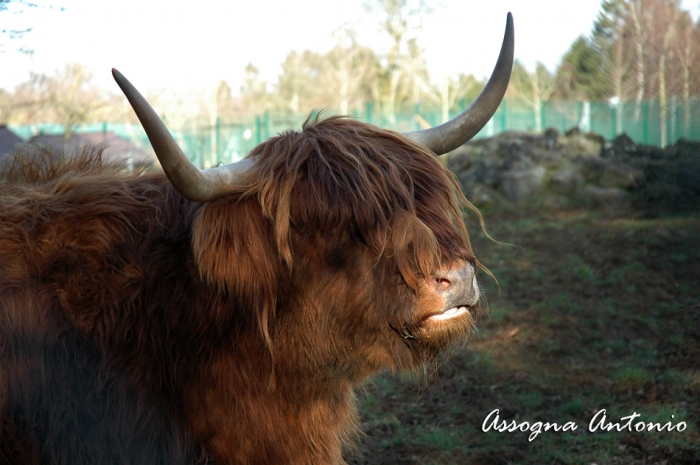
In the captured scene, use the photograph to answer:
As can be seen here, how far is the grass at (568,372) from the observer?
3.65 meters

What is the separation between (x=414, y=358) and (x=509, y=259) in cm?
614

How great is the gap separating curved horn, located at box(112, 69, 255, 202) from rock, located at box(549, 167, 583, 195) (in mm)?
10483

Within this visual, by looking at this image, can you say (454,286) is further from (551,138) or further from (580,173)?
(551,138)

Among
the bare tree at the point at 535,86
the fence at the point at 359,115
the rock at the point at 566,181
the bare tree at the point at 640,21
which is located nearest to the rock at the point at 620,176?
the rock at the point at 566,181

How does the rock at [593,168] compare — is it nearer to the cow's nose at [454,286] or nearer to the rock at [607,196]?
the rock at [607,196]

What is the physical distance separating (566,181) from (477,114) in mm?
9856

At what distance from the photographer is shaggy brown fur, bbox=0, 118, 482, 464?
88.1 inches

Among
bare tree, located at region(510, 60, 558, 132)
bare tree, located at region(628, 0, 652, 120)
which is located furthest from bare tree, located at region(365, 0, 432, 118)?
bare tree, located at region(628, 0, 652, 120)

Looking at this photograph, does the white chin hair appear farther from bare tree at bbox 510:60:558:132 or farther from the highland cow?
bare tree at bbox 510:60:558:132

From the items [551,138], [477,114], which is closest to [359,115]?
[551,138]

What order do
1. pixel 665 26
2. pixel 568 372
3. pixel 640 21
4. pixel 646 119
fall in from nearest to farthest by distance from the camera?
pixel 568 372 → pixel 665 26 → pixel 640 21 → pixel 646 119

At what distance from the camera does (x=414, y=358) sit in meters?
2.33

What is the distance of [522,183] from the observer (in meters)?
12.4

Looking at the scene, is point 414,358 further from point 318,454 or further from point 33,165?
point 33,165
